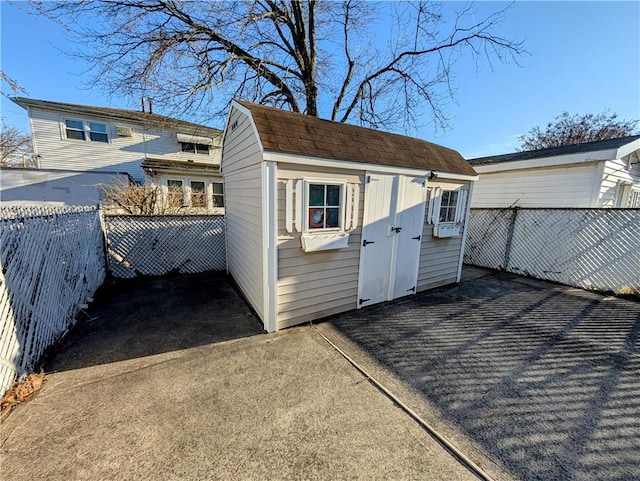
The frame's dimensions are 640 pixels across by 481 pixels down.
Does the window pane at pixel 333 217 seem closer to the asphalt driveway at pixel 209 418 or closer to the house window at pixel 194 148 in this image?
the asphalt driveway at pixel 209 418

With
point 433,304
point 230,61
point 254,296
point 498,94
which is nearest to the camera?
point 254,296

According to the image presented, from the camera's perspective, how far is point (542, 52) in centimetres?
585

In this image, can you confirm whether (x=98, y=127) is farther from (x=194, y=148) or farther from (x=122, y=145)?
(x=194, y=148)

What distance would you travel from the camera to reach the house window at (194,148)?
41.6 feet

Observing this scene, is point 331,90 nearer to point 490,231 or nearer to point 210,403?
point 490,231

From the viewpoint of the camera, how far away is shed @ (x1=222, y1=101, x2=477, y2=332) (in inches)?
129

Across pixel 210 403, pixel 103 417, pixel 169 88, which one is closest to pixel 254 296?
pixel 210 403

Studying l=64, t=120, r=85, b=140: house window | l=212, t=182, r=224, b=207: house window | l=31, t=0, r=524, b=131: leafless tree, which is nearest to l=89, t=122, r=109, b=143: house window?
l=64, t=120, r=85, b=140: house window

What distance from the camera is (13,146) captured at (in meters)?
17.8

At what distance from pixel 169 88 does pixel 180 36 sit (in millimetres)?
1512

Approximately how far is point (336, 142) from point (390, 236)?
1.83 meters

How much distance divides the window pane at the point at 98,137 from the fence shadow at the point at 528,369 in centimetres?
1370

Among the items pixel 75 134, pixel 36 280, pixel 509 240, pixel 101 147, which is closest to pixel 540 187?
pixel 509 240

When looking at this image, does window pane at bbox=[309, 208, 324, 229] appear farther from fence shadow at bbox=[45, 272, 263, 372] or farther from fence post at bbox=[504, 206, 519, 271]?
fence post at bbox=[504, 206, 519, 271]
